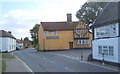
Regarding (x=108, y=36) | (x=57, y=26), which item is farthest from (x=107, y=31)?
(x=57, y=26)

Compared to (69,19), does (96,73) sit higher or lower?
lower

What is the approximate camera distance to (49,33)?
57406 mm

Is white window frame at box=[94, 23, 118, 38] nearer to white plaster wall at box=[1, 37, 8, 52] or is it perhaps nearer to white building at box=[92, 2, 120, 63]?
white building at box=[92, 2, 120, 63]

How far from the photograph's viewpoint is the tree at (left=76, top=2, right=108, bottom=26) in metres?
53.2

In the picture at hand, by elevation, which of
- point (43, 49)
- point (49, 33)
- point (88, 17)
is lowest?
point (43, 49)

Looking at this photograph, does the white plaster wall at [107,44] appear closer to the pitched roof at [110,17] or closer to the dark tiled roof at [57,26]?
the pitched roof at [110,17]

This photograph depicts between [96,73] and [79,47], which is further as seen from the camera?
[79,47]

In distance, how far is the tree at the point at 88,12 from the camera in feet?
174

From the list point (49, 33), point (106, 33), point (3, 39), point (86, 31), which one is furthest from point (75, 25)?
point (106, 33)

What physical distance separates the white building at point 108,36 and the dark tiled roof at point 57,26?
32.4 m

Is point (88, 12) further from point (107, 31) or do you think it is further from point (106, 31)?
point (107, 31)

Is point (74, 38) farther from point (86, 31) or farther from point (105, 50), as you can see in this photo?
point (105, 50)

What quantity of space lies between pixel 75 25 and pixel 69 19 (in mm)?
3437

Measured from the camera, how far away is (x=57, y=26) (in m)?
59.2
